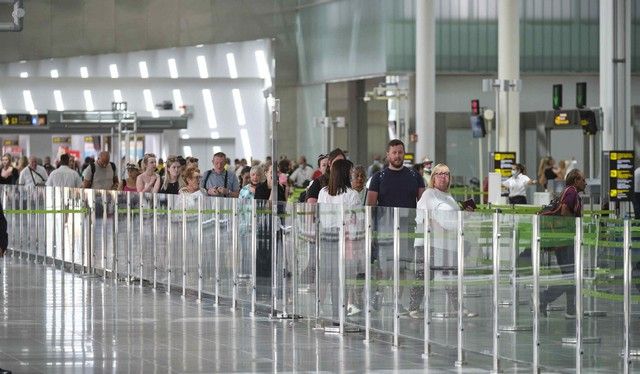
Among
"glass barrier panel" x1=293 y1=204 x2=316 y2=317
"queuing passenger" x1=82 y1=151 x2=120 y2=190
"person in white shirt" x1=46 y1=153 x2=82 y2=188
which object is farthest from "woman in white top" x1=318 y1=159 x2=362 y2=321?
"person in white shirt" x1=46 y1=153 x2=82 y2=188

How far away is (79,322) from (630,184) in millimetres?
10882

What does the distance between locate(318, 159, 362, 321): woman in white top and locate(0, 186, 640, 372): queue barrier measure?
0.8 inches

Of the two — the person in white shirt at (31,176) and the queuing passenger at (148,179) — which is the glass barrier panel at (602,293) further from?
the person in white shirt at (31,176)

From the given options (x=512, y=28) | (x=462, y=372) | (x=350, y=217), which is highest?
(x=512, y=28)

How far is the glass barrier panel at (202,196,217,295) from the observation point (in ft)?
66.2

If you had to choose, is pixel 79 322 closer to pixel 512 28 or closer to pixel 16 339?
pixel 16 339

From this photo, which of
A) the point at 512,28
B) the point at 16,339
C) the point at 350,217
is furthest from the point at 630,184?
the point at 512,28

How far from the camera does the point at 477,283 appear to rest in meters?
13.7

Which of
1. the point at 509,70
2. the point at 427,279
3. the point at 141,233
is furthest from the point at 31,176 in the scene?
the point at 427,279

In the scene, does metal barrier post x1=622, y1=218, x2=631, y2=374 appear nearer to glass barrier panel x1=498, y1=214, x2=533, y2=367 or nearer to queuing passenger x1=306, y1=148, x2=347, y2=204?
glass barrier panel x1=498, y1=214, x2=533, y2=367

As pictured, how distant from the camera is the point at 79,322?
1748cm

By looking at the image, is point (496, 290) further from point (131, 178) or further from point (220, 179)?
point (131, 178)

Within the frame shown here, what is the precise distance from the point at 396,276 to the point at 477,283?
1.61m

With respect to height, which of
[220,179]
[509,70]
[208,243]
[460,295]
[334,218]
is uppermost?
[509,70]
